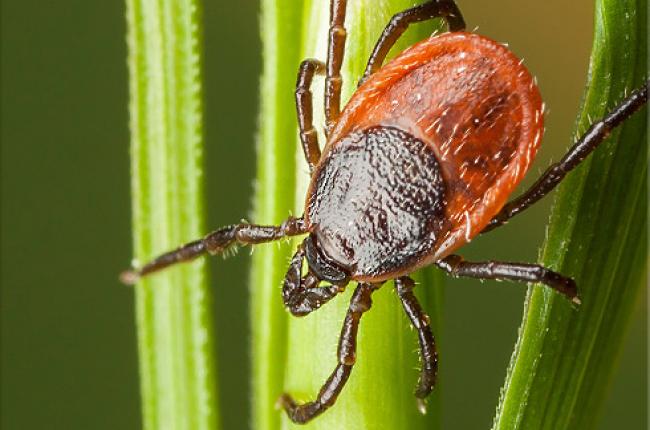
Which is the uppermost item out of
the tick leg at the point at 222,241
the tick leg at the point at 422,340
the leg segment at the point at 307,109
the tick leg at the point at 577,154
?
the leg segment at the point at 307,109

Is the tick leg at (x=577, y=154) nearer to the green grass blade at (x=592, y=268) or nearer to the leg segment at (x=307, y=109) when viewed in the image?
the green grass blade at (x=592, y=268)

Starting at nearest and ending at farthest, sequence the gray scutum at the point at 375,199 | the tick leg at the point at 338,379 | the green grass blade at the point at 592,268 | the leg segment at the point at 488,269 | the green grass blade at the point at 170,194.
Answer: the green grass blade at the point at 592,268 < the green grass blade at the point at 170,194 < the tick leg at the point at 338,379 < the leg segment at the point at 488,269 < the gray scutum at the point at 375,199

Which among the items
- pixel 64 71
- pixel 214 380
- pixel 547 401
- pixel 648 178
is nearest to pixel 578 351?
pixel 547 401

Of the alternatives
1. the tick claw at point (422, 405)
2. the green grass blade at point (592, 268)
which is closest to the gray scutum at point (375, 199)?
the tick claw at point (422, 405)

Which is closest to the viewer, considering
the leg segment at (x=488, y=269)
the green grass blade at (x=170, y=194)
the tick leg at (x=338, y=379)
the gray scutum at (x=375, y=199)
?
the green grass blade at (x=170, y=194)

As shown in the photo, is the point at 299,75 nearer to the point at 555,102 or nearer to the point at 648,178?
the point at 648,178

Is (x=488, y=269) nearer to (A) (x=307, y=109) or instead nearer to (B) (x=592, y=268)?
(A) (x=307, y=109)

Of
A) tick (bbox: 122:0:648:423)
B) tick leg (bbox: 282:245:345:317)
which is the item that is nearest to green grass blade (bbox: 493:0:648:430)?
tick (bbox: 122:0:648:423)
